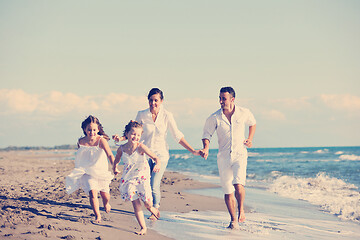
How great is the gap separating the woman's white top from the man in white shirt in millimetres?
622

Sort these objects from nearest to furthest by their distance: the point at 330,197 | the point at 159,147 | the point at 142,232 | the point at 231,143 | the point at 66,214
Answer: the point at 142,232, the point at 231,143, the point at 159,147, the point at 66,214, the point at 330,197

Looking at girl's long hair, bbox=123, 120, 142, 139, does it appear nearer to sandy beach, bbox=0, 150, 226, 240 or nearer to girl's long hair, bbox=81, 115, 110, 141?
girl's long hair, bbox=81, 115, 110, 141

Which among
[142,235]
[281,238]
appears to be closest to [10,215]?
[142,235]

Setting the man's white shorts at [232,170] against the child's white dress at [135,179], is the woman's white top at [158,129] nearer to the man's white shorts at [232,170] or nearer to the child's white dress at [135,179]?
the child's white dress at [135,179]

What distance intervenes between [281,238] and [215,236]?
955 millimetres

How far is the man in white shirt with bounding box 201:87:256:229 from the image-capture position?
615cm

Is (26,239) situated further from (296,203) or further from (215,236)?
(296,203)

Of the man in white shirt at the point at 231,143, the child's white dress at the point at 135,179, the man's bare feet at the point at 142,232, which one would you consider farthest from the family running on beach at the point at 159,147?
the man's bare feet at the point at 142,232

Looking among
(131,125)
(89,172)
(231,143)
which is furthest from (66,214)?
(231,143)

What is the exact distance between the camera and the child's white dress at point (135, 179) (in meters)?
5.63

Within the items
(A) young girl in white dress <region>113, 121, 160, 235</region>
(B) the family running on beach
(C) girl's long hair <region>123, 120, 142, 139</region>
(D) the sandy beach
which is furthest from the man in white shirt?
(D) the sandy beach

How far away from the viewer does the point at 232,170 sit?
6.27m

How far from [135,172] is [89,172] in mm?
943

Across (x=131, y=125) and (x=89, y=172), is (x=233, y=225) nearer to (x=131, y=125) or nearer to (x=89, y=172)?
(x=131, y=125)
